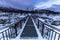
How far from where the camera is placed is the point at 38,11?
508cm

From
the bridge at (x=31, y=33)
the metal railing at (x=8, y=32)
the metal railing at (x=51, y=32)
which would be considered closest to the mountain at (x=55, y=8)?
the bridge at (x=31, y=33)

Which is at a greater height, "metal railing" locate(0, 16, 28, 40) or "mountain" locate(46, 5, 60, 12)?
"mountain" locate(46, 5, 60, 12)

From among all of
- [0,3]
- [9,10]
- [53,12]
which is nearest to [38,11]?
[53,12]

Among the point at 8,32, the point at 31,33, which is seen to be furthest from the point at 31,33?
the point at 8,32

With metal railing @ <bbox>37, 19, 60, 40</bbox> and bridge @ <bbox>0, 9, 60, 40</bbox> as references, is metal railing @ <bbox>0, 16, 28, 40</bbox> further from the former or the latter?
metal railing @ <bbox>37, 19, 60, 40</bbox>

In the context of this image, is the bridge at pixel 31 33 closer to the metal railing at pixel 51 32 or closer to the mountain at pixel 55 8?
the metal railing at pixel 51 32

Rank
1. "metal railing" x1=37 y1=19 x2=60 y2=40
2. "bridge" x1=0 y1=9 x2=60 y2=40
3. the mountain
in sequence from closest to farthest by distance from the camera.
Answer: "metal railing" x1=37 y1=19 x2=60 y2=40 < "bridge" x1=0 y1=9 x2=60 y2=40 < the mountain

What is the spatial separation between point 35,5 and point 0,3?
1.49m

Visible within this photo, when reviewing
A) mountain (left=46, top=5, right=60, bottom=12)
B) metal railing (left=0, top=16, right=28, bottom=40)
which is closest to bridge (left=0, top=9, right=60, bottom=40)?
metal railing (left=0, top=16, right=28, bottom=40)

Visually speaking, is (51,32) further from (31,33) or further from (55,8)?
(55,8)

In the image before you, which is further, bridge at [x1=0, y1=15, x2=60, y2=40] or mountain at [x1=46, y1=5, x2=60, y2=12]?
mountain at [x1=46, y1=5, x2=60, y2=12]

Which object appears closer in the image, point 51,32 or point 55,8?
point 51,32

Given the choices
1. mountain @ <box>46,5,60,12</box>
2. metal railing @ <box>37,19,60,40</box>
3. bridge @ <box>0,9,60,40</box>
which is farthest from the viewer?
mountain @ <box>46,5,60,12</box>

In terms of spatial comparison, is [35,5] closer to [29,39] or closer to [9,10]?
[9,10]
